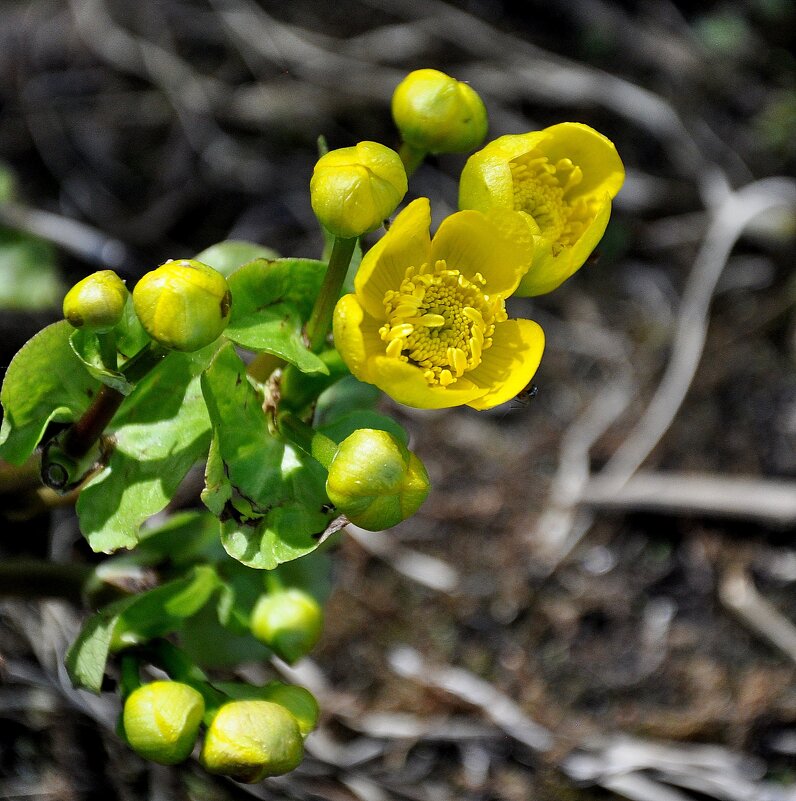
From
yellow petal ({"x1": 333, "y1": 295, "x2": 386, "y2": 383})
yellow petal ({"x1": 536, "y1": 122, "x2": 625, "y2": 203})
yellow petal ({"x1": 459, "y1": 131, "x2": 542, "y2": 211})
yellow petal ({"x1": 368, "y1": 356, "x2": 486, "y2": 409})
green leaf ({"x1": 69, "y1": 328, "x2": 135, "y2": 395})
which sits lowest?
green leaf ({"x1": 69, "y1": 328, "x2": 135, "y2": 395})

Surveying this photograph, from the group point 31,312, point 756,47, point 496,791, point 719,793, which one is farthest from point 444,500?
point 756,47

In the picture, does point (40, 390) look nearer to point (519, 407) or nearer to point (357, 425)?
point (357, 425)

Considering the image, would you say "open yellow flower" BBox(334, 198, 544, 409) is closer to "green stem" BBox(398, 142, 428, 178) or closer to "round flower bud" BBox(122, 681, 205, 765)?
"green stem" BBox(398, 142, 428, 178)

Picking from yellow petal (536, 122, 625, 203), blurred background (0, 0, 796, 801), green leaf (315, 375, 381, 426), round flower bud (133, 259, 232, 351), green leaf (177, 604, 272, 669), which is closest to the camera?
round flower bud (133, 259, 232, 351)

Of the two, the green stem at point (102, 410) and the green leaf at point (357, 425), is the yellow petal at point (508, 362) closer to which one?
the green leaf at point (357, 425)

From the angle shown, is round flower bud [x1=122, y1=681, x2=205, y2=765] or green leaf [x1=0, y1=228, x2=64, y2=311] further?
green leaf [x1=0, y1=228, x2=64, y2=311]

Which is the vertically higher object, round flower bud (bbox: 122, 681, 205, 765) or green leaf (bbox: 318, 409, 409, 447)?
green leaf (bbox: 318, 409, 409, 447)

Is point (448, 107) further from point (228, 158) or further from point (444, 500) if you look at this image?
point (228, 158)

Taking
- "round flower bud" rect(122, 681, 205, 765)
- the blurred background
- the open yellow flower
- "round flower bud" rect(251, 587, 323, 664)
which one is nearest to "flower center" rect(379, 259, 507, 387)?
the open yellow flower
